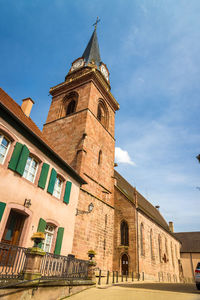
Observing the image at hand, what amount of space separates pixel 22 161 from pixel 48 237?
442 centimetres

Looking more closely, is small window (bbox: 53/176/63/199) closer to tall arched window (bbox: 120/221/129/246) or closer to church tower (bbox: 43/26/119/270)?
church tower (bbox: 43/26/119/270)

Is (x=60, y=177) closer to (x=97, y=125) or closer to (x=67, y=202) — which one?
(x=67, y=202)

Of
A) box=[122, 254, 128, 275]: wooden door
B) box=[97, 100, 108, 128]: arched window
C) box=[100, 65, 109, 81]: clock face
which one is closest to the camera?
box=[122, 254, 128, 275]: wooden door

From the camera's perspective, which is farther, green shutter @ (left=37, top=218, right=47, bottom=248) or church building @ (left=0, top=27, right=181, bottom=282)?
church building @ (left=0, top=27, right=181, bottom=282)

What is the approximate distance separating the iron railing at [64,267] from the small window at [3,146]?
4249 millimetres

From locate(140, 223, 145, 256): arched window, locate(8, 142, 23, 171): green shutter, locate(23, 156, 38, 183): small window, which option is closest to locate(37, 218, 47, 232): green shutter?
locate(23, 156, 38, 183): small window

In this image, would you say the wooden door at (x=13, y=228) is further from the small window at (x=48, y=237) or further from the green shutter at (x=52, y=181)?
the green shutter at (x=52, y=181)

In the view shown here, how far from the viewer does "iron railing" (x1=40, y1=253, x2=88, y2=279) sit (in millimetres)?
7802

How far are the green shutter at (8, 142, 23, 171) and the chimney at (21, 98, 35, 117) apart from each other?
472 cm

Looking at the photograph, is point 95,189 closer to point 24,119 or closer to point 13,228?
point 24,119

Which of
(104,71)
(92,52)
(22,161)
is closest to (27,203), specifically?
(22,161)

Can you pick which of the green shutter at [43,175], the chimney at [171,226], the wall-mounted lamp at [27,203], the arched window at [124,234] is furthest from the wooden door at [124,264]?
the chimney at [171,226]

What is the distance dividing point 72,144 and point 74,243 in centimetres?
822

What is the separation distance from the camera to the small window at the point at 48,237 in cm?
1043
